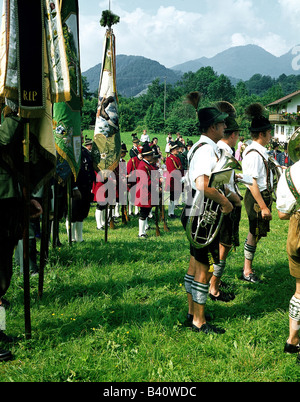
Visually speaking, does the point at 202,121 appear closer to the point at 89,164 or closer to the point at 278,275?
the point at 278,275

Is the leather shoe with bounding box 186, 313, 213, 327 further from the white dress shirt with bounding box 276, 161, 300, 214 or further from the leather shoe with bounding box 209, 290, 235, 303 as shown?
the white dress shirt with bounding box 276, 161, 300, 214

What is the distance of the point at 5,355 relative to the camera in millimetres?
3287

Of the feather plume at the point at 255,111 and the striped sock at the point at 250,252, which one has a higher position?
the feather plume at the point at 255,111

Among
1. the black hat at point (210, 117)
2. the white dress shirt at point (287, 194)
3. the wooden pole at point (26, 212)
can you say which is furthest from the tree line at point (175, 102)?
the wooden pole at point (26, 212)

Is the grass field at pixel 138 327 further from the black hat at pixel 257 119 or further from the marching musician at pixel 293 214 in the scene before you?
the black hat at pixel 257 119

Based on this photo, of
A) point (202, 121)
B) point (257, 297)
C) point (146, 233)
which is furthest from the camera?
point (146, 233)

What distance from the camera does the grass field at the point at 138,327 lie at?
3.22 metres

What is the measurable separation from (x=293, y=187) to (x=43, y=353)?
9.49 feet

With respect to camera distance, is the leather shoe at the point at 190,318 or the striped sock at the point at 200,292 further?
the leather shoe at the point at 190,318

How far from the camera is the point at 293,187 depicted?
3.22 m

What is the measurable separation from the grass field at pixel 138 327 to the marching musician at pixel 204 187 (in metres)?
0.29

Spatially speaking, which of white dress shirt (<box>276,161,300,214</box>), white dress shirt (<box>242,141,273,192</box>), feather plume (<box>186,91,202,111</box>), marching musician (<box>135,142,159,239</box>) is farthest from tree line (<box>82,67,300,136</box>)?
white dress shirt (<box>276,161,300,214</box>)
